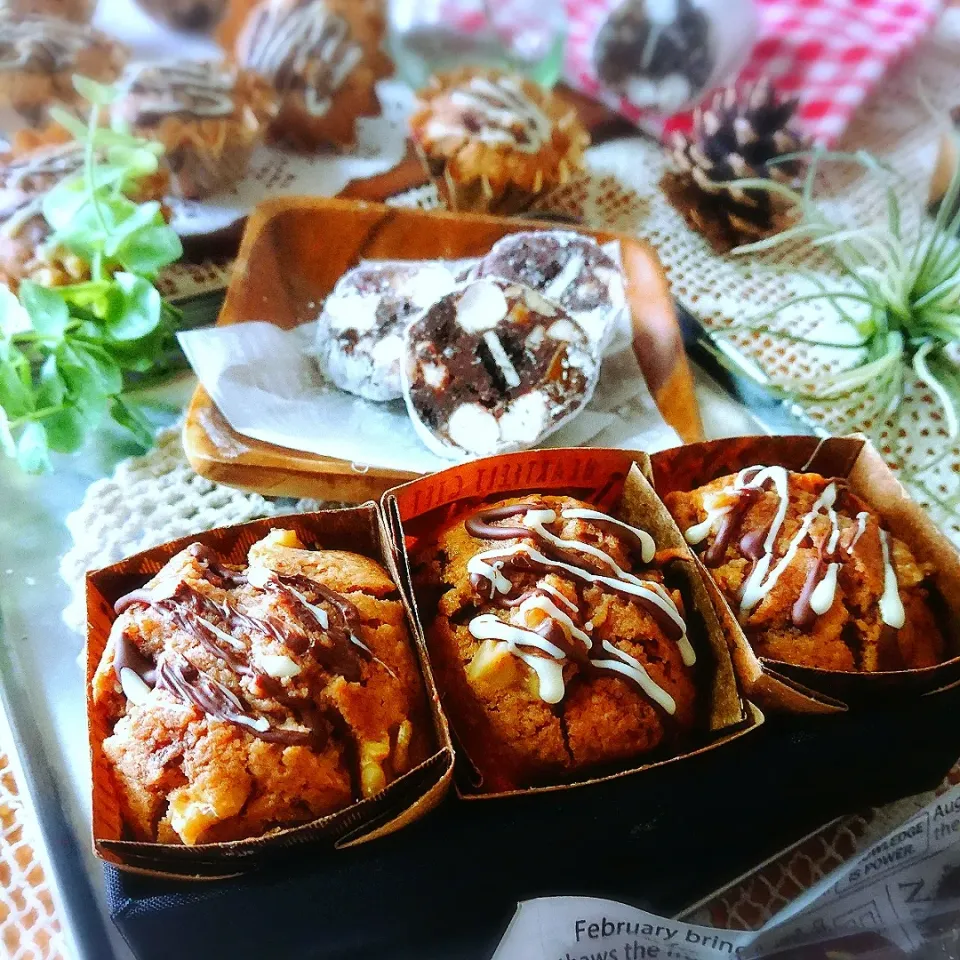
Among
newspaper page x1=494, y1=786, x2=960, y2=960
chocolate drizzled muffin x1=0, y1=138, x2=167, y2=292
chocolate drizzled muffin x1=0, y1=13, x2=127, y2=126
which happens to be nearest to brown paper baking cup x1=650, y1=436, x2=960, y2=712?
newspaper page x1=494, y1=786, x2=960, y2=960

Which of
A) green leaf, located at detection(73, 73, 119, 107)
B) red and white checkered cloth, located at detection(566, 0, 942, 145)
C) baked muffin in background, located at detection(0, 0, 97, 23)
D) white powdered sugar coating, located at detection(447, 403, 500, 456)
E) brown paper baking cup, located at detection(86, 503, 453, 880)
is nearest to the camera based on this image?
brown paper baking cup, located at detection(86, 503, 453, 880)

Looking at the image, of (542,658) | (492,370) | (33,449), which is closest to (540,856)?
(542,658)

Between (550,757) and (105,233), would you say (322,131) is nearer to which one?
(105,233)

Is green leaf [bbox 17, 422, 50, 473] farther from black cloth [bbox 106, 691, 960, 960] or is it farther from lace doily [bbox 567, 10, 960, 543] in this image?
lace doily [bbox 567, 10, 960, 543]

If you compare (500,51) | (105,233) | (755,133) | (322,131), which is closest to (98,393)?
(105,233)

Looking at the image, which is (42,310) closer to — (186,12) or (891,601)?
(186,12)

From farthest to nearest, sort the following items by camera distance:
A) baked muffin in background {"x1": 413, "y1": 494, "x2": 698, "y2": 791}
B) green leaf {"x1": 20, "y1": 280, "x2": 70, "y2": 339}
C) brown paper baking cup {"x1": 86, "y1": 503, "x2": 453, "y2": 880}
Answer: green leaf {"x1": 20, "y1": 280, "x2": 70, "y2": 339} < baked muffin in background {"x1": 413, "y1": 494, "x2": 698, "y2": 791} < brown paper baking cup {"x1": 86, "y1": 503, "x2": 453, "y2": 880}
